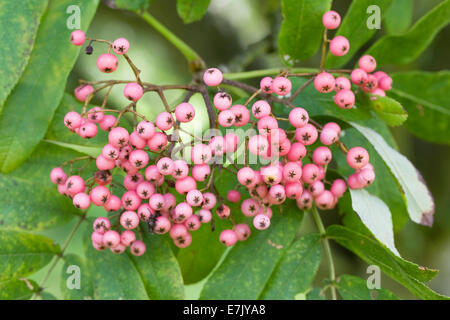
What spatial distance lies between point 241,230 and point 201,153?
0.28 meters

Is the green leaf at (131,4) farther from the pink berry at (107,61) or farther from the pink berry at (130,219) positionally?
the pink berry at (130,219)

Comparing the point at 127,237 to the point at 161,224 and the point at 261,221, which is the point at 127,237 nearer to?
the point at 161,224

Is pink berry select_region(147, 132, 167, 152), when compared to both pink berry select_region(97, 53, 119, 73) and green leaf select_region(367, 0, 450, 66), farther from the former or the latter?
green leaf select_region(367, 0, 450, 66)

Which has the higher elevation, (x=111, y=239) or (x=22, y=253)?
(x=111, y=239)

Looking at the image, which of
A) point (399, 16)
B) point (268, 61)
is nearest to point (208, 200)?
point (399, 16)

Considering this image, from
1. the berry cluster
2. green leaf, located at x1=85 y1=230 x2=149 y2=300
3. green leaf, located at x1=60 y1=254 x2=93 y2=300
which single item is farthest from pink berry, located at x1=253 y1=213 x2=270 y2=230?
green leaf, located at x1=60 y1=254 x2=93 y2=300

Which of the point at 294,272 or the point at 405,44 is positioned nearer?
the point at 294,272

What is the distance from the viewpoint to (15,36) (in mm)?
1061

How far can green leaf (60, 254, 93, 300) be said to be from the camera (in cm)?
115

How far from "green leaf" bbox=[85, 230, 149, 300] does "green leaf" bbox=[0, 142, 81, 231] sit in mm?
145

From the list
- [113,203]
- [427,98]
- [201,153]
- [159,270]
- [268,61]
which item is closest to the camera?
[201,153]
